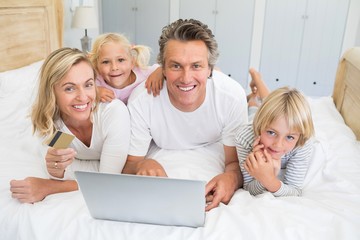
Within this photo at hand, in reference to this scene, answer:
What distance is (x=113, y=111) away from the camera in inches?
51.7

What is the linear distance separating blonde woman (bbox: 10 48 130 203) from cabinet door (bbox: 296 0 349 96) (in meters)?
2.97

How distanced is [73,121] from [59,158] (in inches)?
10.6

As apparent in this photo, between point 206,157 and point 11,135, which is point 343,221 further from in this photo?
point 11,135

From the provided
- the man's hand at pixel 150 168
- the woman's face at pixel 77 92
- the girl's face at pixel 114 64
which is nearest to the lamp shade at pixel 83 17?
the girl's face at pixel 114 64

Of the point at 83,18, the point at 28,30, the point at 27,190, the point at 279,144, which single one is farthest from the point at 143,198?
the point at 83,18

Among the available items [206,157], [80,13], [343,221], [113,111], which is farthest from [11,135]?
[80,13]

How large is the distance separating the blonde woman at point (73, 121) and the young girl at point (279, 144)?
1.61 feet

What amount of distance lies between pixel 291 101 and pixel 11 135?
1.21m

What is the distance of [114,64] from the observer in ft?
5.28

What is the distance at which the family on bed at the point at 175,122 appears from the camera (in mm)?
1148

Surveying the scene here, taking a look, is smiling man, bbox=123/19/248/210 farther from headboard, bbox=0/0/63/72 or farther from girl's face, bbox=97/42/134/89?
headboard, bbox=0/0/63/72

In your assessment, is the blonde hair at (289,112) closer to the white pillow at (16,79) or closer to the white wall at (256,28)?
the white pillow at (16,79)

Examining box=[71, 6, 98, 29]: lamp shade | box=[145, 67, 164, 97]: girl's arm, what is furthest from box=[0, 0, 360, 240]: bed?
box=[71, 6, 98, 29]: lamp shade

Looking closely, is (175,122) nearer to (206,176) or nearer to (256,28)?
(206,176)
